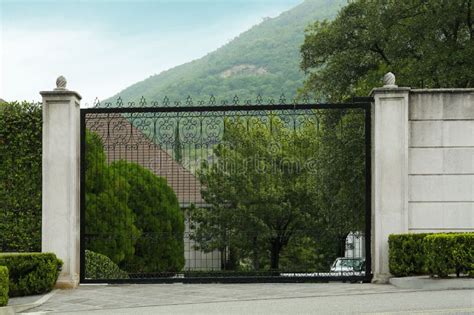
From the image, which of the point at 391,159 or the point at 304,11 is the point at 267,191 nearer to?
the point at 391,159

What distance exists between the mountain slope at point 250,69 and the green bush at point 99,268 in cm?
1377

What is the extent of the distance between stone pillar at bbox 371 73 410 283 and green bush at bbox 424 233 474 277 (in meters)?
1.25

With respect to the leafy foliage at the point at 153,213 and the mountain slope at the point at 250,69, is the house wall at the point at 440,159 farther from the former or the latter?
the mountain slope at the point at 250,69

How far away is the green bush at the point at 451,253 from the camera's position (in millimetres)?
12042

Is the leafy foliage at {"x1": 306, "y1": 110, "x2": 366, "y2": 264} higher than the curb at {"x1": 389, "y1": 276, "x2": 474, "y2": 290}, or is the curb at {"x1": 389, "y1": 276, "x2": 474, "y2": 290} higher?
the leafy foliage at {"x1": 306, "y1": 110, "x2": 366, "y2": 264}

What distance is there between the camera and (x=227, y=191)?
2488 centimetres

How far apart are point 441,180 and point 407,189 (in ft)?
2.00

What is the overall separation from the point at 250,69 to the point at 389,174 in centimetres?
4687

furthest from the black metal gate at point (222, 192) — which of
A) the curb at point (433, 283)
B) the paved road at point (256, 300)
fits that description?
the curb at point (433, 283)

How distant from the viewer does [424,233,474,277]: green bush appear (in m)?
12.0

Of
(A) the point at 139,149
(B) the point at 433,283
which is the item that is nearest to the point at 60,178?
(B) the point at 433,283

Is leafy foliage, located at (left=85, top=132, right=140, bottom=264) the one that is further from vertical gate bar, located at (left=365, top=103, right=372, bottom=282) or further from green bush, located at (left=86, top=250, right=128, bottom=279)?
vertical gate bar, located at (left=365, top=103, right=372, bottom=282)

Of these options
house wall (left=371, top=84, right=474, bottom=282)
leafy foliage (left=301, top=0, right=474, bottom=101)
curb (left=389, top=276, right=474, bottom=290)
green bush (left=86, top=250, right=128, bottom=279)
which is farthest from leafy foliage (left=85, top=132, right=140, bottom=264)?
leafy foliage (left=301, top=0, right=474, bottom=101)

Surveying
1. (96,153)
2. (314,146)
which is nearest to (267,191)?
(314,146)
